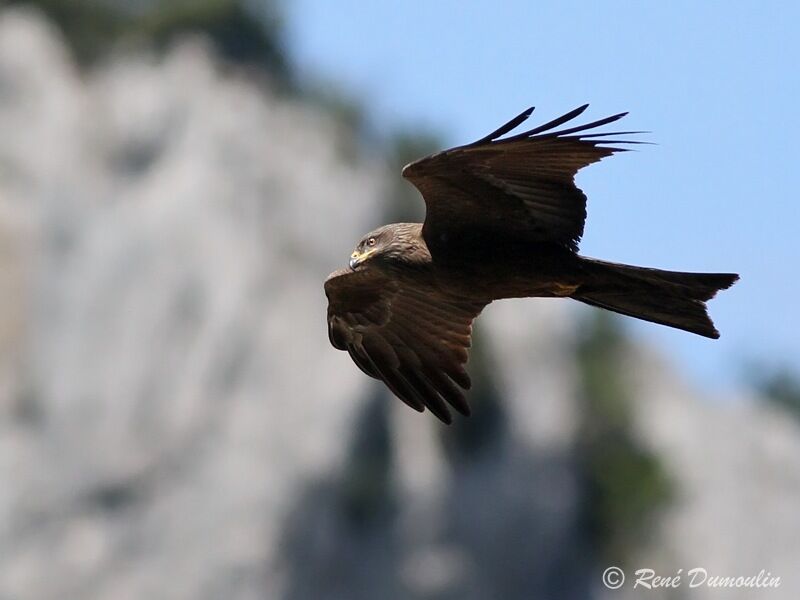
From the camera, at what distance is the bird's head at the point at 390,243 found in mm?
9781

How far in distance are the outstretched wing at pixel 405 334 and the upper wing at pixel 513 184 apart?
1249 millimetres

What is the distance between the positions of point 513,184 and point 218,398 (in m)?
18.4

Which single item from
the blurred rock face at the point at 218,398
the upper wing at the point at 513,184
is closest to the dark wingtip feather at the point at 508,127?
the upper wing at the point at 513,184

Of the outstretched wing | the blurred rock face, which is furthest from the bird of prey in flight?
the blurred rock face

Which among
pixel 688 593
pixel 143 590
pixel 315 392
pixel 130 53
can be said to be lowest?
pixel 688 593

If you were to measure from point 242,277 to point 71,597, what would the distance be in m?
5.75

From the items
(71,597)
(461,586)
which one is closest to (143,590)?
(71,597)

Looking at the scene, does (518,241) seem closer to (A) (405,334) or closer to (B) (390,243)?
(B) (390,243)

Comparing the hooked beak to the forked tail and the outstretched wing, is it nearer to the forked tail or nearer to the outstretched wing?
the outstretched wing

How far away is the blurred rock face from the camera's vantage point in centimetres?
2577

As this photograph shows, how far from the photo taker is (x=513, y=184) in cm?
935

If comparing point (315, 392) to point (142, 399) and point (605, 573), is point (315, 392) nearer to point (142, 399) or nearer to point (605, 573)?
point (142, 399)

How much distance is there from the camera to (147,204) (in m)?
28.0

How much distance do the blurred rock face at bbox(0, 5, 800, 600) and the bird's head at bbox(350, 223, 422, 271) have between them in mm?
15808
